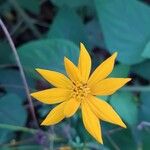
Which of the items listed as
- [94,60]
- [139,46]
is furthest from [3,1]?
[139,46]

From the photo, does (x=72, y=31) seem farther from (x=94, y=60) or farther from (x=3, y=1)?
(x=3, y=1)

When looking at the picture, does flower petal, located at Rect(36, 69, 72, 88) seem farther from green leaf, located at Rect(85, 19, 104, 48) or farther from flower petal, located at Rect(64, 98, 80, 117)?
A: green leaf, located at Rect(85, 19, 104, 48)

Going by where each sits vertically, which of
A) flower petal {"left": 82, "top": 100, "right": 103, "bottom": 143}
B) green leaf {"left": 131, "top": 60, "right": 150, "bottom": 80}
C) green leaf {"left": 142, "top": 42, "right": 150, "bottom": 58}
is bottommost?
flower petal {"left": 82, "top": 100, "right": 103, "bottom": 143}

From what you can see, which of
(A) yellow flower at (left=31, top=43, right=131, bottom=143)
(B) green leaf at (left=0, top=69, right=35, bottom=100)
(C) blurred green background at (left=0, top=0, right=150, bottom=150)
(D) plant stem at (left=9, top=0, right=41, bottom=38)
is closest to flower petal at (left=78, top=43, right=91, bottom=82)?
(A) yellow flower at (left=31, top=43, right=131, bottom=143)

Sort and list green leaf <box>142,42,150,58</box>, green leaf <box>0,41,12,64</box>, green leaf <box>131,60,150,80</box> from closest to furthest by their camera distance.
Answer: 1. green leaf <box>142,42,150,58</box>
2. green leaf <box>131,60,150,80</box>
3. green leaf <box>0,41,12,64</box>

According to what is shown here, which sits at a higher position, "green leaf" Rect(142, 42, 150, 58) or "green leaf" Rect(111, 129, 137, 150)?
"green leaf" Rect(142, 42, 150, 58)

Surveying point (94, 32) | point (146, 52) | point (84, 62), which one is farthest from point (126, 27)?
point (84, 62)
